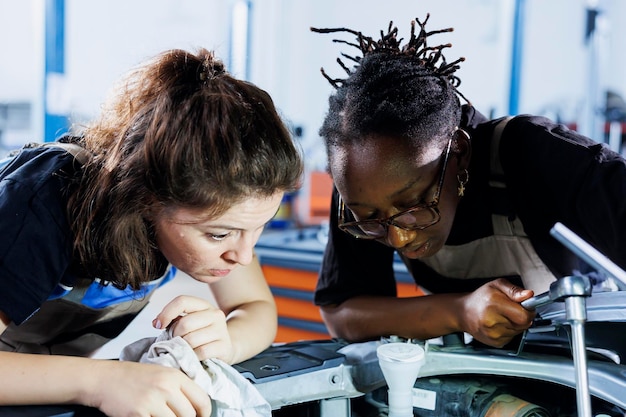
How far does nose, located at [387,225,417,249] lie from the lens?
1.10 metres

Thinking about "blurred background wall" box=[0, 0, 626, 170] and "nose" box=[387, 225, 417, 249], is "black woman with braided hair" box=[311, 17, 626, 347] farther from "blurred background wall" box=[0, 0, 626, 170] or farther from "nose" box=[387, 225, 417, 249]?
"blurred background wall" box=[0, 0, 626, 170]

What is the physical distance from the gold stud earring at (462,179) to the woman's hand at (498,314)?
21cm

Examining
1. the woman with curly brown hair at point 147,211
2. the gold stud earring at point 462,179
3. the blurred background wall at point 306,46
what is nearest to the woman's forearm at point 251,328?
the woman with curly brown hair at point 147,211

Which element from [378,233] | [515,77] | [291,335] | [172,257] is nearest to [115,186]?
[172,257]

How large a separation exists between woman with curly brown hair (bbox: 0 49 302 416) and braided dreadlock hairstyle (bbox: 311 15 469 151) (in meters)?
0.19

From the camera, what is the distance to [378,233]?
3.74 feet

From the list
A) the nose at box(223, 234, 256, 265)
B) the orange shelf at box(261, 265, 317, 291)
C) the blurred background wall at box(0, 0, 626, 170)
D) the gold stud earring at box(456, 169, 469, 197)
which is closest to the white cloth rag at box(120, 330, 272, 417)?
the nose at box(223, 234, 256, 265)

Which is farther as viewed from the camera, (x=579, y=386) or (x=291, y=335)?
(x=291, y=335)

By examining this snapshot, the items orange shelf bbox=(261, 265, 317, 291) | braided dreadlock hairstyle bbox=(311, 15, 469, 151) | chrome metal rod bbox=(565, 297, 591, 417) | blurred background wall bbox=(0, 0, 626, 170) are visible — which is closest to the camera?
chrome metal rod bbox=(565, 297, 591, 417)

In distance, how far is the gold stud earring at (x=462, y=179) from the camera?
3.84ft

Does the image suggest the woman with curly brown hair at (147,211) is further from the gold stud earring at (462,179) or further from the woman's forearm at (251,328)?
the gold stud earring at (462,179)

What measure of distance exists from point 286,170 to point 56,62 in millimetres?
2398

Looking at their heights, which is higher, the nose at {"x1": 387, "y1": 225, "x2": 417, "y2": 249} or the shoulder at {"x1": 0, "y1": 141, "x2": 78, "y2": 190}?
the shoulder at {"x1": 0, "y1": 141, "x2": 78, "y2": 190}

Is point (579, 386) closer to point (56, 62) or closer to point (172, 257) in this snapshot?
point (172, 257)
